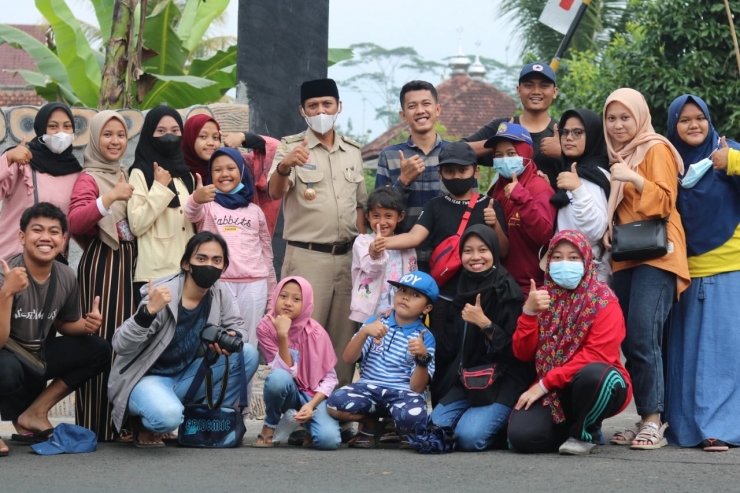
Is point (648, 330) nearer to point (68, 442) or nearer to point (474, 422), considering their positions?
point (474, 422)

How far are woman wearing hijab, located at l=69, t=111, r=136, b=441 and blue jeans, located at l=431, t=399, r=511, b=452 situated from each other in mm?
1987

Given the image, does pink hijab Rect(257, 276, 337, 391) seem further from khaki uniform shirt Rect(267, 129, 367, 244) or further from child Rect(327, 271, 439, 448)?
khaki uniform shirt Rect(267, 129, 367, 244)

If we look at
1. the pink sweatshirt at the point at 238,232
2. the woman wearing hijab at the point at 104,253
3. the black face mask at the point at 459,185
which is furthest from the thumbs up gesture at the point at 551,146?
the woman wearing hijab at the point at 104,253

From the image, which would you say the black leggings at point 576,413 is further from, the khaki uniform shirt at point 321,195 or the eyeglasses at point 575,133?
the khaki uniform shirt at point 321,195

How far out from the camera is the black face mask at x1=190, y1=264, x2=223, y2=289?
6441 millimetres

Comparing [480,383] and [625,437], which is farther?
[625,437]

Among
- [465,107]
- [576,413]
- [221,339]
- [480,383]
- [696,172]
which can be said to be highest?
[465,107]

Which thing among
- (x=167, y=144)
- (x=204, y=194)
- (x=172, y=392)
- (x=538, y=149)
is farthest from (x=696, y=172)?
(x=172, y=392)

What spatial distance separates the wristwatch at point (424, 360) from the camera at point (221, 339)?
104cm

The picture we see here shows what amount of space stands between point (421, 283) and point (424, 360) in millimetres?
462

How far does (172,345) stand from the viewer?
650 cm

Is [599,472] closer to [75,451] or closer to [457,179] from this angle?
[457,179]

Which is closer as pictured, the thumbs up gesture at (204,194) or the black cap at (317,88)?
the thumbs up gesture at (204,194)

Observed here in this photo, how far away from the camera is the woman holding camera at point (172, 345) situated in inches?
247
